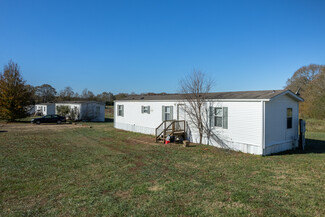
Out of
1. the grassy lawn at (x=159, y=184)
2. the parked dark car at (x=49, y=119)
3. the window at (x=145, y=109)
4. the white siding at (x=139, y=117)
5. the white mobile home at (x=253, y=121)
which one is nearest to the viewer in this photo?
the grassy lawn at (x=159, y=184)

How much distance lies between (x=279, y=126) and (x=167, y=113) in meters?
7.00

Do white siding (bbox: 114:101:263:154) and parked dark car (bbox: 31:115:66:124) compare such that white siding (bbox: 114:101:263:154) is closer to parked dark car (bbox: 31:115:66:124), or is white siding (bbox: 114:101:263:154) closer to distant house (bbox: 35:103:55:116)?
parked dark car (bbox: 31:115:66:124)

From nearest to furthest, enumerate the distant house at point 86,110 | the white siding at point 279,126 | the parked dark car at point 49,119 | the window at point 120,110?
the white siding at point 279,126 → the window at point 120,110 → the parked dark car at point 49,119 → the distant house at point 86,110

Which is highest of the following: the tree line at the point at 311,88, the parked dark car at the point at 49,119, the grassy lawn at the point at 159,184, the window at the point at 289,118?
the tree line at the point at 311,88

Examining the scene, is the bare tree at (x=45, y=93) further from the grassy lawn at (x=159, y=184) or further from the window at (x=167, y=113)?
the grassy lawn at (x=159, y=184)

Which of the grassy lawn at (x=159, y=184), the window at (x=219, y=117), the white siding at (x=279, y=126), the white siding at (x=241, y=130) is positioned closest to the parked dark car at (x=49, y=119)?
the grassy lawn at (x=159, y=184)

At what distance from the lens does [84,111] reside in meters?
27.2

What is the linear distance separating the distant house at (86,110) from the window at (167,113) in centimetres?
1652

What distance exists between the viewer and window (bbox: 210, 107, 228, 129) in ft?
34.7

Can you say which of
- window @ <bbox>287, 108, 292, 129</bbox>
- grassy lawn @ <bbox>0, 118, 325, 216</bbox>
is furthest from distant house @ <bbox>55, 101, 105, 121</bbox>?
window @ <bbox>287, 108, 292, 129</bbox>

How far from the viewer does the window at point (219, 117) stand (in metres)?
10.6

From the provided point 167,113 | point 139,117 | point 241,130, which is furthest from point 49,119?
point 241,130

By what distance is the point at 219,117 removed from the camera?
10930 millimetres

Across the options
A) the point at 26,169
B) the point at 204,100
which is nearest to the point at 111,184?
the point at 26,169
